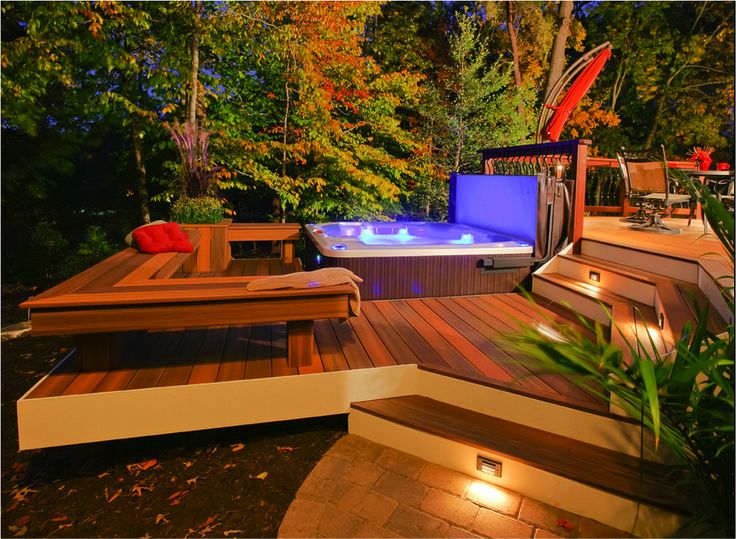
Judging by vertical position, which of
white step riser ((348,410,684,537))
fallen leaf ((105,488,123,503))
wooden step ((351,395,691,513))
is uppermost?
wooden step ((351,395,691,513))

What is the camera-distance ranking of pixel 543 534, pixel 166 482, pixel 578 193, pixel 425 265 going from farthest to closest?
pixel 578 193 < pixel 425 265 < pixel 166 482 < pixel 543 534

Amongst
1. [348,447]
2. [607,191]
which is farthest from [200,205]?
[607,191]

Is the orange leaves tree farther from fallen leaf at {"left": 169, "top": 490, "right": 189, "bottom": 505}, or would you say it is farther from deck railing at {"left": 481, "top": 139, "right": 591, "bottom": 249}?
fallen leaf at {"left": 169, "top": 490, "right": 189, "bottom": 505}

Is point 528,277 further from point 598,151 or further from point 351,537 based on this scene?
point 598,151

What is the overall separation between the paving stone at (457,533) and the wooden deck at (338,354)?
0.63 m

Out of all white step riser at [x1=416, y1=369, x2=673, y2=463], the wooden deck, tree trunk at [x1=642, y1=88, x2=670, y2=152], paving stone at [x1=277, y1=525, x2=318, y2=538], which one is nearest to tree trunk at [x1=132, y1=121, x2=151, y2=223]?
the wooden deck

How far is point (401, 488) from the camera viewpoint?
2098 millimetres

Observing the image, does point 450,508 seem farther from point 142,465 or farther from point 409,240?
point 409,240

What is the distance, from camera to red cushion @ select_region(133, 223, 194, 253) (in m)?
3.54

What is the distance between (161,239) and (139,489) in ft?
6.28

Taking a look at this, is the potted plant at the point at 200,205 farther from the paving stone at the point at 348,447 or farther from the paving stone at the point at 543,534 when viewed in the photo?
the paving stone at the point at 543,534

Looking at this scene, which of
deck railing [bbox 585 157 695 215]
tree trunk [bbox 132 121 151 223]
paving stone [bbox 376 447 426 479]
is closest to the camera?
paving stone [bbox 376 447 426 479]

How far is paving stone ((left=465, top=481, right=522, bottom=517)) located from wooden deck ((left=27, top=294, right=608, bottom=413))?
0.46 m

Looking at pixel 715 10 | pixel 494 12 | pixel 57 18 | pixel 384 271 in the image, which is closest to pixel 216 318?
pixel 384 271
